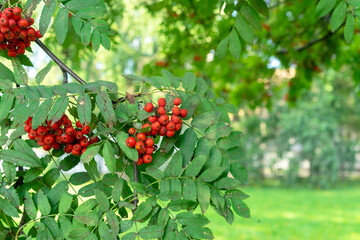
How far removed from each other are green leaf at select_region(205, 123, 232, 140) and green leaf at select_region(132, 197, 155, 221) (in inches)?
10.7

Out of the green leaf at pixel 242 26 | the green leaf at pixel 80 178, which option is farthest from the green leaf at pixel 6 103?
the green leaf at pixel 242 26

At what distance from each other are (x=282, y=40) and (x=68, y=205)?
2.88 m

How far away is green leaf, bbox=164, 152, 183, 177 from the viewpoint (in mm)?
1010

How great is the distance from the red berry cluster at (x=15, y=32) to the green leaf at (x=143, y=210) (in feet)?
2.05

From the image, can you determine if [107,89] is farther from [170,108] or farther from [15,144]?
[15,144]

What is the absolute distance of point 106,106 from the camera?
974mm

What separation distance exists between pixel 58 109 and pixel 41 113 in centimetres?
5

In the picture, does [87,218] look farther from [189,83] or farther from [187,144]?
[189,83]

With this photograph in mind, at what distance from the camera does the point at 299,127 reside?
41.5 feet

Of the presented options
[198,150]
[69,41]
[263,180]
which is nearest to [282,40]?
[69,41]

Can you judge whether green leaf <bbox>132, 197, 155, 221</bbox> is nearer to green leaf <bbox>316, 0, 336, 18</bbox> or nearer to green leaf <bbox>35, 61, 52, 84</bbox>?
green leaf <bbox>35, 61, 52, 84</bbox>

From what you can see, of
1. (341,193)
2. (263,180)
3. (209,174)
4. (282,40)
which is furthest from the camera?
(263,180)

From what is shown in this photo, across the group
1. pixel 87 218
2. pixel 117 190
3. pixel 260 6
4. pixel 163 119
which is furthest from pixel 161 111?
pixel 260 6

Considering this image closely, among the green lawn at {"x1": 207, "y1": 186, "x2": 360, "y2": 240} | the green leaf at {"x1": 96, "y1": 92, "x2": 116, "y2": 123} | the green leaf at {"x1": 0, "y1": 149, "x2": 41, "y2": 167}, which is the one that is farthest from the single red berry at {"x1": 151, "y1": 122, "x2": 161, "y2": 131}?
the green lawn at {"x1": 207, "y1": 186, "x2": 360, "y2": 240}
